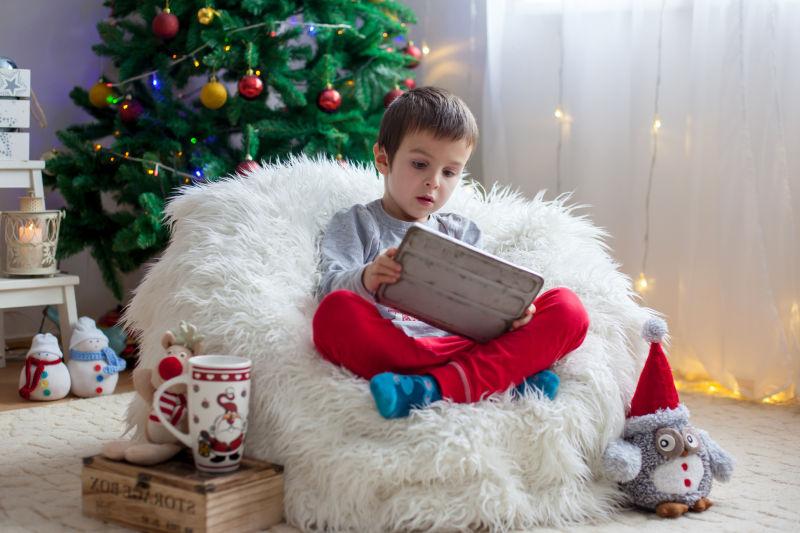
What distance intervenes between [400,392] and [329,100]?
1243 mm

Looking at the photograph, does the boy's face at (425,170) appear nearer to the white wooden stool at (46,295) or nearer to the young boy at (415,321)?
the young boy at (415,321)

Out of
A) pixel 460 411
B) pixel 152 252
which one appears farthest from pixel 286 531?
pixel 152 252

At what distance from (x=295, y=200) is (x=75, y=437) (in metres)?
0.66

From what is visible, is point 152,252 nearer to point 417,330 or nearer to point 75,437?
point 75,437

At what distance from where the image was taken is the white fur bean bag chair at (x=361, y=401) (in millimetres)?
1373

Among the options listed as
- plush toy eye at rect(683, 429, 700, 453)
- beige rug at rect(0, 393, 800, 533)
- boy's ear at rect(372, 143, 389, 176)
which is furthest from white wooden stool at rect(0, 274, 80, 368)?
plush toy eye at rect(683, 429, 700, 453)

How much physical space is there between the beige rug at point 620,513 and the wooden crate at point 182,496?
0.04 m

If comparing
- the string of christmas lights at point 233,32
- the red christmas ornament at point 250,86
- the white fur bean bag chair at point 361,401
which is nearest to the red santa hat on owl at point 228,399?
the white fur bean bag chair at point 361,401

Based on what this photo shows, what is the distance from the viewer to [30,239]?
2441 millimetres

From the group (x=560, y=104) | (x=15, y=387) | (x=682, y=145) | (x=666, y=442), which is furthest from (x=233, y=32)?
(x=666, y=442)

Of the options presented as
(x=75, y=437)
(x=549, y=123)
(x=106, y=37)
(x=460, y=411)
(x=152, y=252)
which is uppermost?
(x=106, y=37)

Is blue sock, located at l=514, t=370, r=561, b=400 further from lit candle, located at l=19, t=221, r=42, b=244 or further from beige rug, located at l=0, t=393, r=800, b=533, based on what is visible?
lit candle, located at l=19, t=221, r=42, b=244

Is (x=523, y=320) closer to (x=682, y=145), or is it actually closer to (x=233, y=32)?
(x=682, y=145)

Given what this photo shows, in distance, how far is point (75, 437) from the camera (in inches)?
76.6
